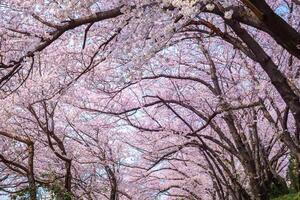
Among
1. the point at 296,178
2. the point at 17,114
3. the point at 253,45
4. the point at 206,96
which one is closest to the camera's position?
the point at 253,45

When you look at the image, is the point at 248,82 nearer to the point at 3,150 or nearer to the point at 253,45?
the point at 253,45

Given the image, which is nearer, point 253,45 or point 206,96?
point 253,45

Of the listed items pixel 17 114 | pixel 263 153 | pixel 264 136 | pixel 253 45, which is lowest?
pixel 253 45

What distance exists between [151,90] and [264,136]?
13.1ft

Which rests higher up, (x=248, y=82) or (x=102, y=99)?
(x=102, y=99)

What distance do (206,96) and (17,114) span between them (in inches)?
229

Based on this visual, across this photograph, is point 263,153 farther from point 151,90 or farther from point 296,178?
point 151,90

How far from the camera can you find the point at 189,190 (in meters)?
24.5

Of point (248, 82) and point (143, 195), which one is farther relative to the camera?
point (143, 195)

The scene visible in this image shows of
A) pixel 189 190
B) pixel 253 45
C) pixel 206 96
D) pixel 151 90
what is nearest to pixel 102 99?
pixel 151 90

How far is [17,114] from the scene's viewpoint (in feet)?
48.4

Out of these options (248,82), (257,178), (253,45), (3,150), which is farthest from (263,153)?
(3,150)

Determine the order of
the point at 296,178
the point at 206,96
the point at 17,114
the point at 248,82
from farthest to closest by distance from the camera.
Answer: the point at 17,114 → the point at 206,96 → the point at 248,82 → the point at 296,178

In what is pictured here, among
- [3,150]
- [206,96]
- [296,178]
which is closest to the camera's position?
[296,178]
